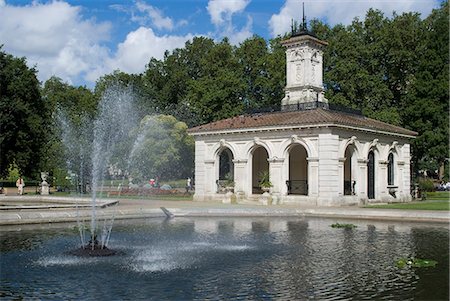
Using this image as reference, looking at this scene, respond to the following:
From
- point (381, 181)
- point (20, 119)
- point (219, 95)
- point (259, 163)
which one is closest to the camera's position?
point (381, 181)

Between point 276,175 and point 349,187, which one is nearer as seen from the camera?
point 276,175

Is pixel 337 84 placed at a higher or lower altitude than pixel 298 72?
higher

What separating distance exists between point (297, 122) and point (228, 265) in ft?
84.1

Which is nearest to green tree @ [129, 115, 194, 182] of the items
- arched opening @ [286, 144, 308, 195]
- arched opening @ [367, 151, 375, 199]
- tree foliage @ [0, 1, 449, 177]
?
tree foliage @ [0, 1, 449, 177]

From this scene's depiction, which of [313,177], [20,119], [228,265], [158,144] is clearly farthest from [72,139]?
[228,265]

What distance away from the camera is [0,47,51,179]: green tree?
190 feet

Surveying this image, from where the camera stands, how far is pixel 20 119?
195 ft

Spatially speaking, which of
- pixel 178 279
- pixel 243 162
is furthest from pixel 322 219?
pixel 178 279

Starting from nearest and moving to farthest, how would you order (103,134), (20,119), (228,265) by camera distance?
(228,265)
(20,119)
(103,134)

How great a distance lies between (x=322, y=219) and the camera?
A: 2973cm

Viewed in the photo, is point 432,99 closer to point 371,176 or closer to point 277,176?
point 371,176

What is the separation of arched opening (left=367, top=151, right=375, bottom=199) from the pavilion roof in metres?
2.34

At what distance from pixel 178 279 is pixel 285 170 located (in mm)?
28897

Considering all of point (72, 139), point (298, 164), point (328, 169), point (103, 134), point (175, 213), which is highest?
point (103, 134)
